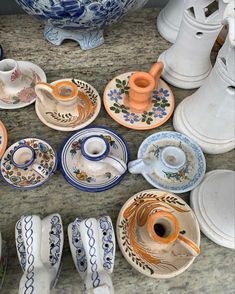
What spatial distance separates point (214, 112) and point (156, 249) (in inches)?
11.2

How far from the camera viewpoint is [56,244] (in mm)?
→ 547

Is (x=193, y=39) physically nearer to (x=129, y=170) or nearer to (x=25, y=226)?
(x=129, y=170)

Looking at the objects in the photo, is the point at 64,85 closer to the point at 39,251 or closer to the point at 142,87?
the point at 142,87

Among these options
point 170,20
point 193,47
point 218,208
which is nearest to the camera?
point 218,208

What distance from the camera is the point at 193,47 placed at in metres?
0.72

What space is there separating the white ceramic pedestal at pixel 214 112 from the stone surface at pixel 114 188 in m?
0.04

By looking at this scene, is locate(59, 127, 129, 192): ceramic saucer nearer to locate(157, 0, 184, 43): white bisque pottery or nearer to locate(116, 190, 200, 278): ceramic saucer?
locate(116, 190, 200, 278): ceramic saucer

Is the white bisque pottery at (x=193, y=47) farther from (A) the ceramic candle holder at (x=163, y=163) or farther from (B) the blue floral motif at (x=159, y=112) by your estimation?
(A) the ceramic candle holder at (x=163, y=163)

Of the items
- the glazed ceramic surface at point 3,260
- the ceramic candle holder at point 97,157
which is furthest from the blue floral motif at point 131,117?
the glazed ceramic surface at point 3,260

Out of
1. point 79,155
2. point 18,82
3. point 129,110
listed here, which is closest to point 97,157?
point 79,155

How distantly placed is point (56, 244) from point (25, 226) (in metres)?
0.08

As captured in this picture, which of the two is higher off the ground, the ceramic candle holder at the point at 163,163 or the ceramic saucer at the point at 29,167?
the ceramic candle holder at the point at 163,163

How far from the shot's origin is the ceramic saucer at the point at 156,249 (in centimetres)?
56

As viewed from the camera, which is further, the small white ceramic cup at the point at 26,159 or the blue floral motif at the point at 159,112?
the blue floral motif at the point at 159,112
